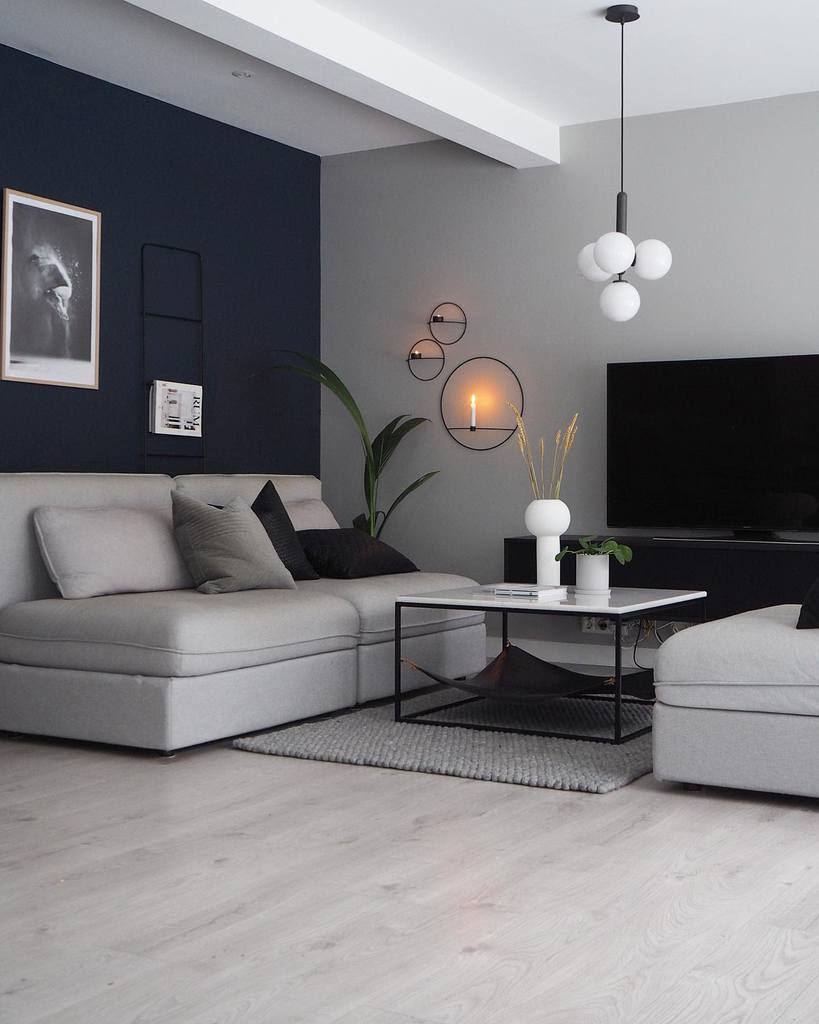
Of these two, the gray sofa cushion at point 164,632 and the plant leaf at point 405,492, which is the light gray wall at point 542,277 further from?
the gray sofa cushion at point 164,632

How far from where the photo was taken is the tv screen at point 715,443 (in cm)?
571

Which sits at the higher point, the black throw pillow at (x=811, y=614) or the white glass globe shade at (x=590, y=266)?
the white glass globe shade at (x=590, y=266)

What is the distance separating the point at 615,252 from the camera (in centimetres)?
451

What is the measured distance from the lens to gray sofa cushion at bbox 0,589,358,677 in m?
4.01

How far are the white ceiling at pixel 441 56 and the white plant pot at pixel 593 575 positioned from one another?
2.05 meters

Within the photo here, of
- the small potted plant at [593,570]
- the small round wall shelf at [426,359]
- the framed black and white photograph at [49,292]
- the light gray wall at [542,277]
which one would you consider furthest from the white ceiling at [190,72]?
the small potted plant at [593,570]

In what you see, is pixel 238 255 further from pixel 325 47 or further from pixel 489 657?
pixel 489 657

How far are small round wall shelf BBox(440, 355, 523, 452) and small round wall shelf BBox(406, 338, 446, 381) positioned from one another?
104mm

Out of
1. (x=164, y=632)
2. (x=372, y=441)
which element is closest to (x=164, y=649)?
(x=164, y=632)

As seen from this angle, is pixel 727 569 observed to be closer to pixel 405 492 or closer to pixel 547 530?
pixel 547 530

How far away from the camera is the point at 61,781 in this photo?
12.3 ft

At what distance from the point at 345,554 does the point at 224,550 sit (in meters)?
0.77

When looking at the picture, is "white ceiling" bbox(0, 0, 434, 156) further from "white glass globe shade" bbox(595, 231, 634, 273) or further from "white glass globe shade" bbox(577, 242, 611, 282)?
"white glass globe shade" bbox(595, 231, 634, 273)

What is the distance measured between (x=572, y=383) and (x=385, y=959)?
4.45 meters
